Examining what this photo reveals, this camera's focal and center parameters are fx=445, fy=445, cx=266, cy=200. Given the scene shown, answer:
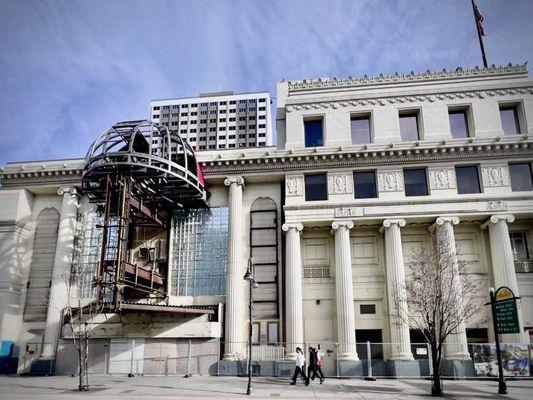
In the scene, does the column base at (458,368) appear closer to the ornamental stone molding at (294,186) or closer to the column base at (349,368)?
the column base at (349,368)

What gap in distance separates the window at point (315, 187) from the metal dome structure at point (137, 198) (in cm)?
786

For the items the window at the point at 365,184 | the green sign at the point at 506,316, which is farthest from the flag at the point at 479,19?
the green sign at the point at 506,316

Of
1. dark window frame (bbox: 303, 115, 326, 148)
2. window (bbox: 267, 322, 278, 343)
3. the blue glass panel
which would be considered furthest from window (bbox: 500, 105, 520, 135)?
window (bbox: 267, 322, 278, 343)

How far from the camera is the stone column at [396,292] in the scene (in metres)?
28.6

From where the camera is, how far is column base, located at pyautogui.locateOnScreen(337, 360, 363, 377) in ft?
92.5

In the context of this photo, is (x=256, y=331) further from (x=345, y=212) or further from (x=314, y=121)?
(x=314, y=121)

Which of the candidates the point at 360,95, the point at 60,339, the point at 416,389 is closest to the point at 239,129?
the point at 360,95

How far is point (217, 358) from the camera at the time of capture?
96.9ft

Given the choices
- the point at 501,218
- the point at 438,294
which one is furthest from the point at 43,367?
the point at 501,218

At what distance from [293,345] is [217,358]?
5118 mm

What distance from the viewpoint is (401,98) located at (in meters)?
34.7

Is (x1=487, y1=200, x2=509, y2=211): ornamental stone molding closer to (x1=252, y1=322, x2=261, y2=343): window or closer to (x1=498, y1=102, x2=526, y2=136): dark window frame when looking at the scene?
(x1=498, y1=102, x2=526, y2=136): dark window frame

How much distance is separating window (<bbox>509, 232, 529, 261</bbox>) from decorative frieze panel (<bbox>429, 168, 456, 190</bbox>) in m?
5.82

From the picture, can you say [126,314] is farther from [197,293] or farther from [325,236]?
[325,236]
